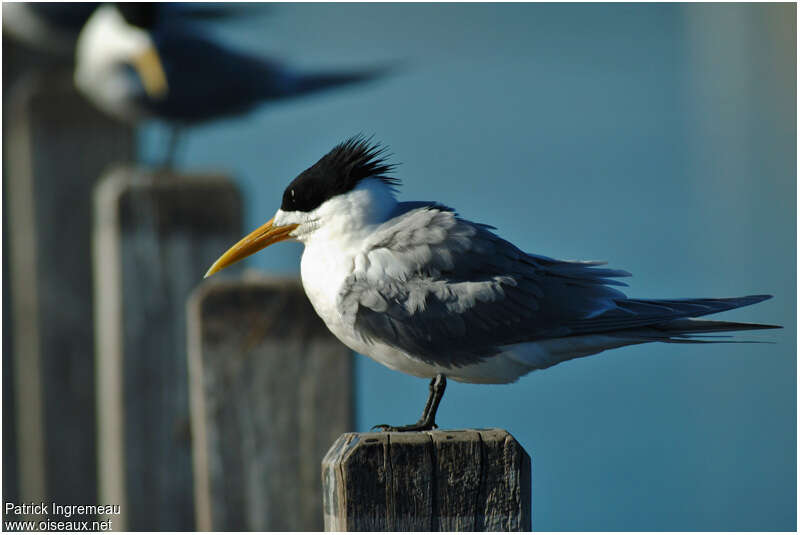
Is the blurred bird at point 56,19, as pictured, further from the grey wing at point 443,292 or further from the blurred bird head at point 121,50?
the grey wing at point 443,292

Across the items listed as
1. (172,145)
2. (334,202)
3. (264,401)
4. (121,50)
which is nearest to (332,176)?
(334,202)

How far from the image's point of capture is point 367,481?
8.18ft

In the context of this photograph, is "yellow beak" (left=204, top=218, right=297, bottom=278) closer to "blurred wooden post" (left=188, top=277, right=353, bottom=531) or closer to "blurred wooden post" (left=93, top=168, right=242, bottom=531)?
"blurred wooden post" (left=188, top=277, right=353, bottom=531)

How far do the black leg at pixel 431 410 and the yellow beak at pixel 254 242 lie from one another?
2.24 ft

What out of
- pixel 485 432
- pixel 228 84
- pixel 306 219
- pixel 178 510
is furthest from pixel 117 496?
pixel 228 84

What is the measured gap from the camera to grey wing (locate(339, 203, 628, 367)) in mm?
3182

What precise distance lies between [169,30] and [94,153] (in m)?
3.45

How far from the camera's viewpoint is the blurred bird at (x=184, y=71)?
8156 millimetres

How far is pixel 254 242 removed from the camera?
346 centimetres

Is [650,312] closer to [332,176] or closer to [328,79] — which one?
[332,176]

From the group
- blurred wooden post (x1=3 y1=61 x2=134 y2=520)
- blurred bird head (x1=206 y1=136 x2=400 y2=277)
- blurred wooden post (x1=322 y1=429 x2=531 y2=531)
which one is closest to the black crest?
blurred bird head (x1=206 y1=136 x2=400 y2=277)

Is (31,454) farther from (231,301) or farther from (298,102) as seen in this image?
(298,102)

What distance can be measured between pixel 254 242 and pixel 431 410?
0.79 m

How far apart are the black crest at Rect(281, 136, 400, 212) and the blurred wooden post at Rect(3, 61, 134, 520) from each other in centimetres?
239
